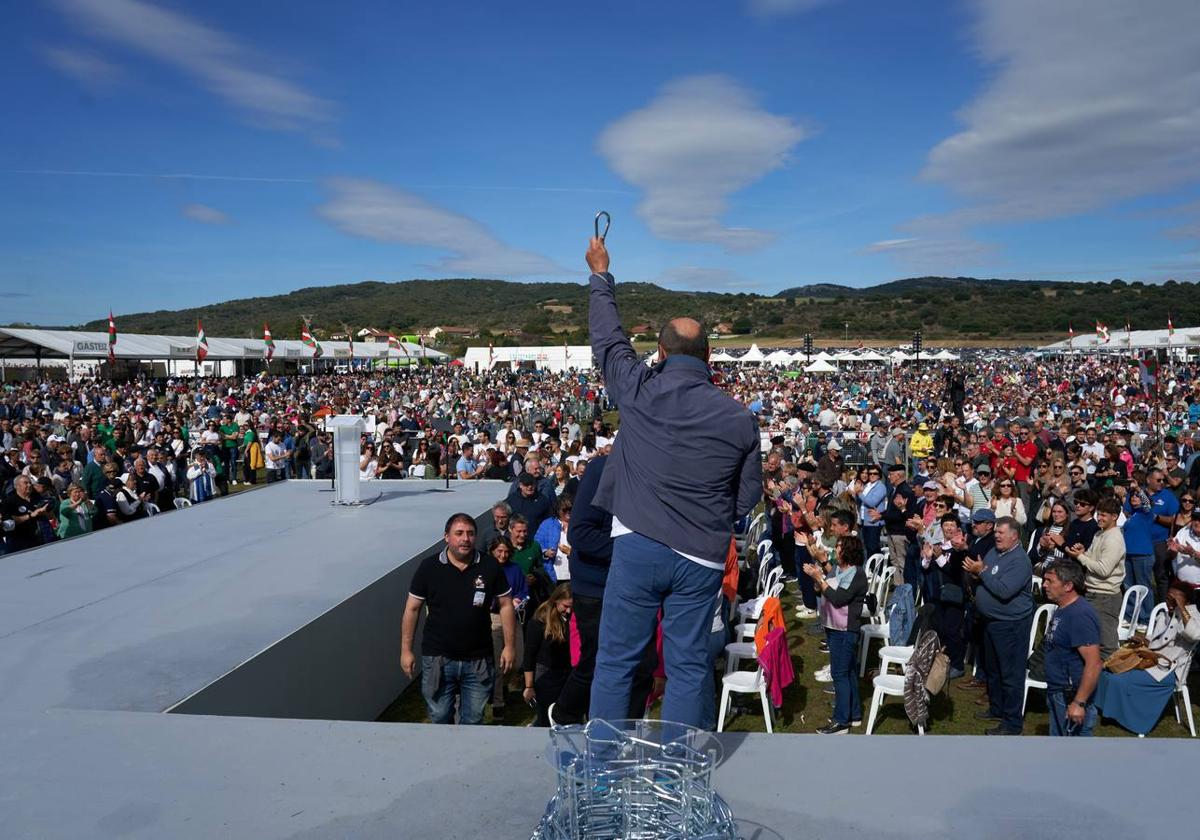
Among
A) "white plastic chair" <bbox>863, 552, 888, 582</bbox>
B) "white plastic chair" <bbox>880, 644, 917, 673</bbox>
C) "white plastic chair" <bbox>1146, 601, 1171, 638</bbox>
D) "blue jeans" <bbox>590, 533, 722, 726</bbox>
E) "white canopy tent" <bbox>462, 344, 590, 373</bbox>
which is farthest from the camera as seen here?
"white canopy tent" <bbox>462, 344, 590, 373</bbox>

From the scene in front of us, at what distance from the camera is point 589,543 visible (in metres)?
4.40

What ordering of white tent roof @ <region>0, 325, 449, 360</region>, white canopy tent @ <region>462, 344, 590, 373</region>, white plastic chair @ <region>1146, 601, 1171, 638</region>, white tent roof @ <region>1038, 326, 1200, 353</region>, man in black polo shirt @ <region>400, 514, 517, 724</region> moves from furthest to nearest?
white canopy tent @ <region>462, 344, 590, 373</region>
white tent roof @ <region>1038, 326, 1200, 353</region>
white tent roof @ <region>0, 325, 449, 360</region>
white plastic chair @ <region>1146, 601, 1171, 638</region>
man in black polo shirt @ <region>400, 514, 517, 724</region>

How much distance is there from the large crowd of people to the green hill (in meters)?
72.9

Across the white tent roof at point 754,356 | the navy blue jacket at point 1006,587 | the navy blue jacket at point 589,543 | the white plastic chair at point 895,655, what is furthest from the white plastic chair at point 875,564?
the white tent roof at point 754,356

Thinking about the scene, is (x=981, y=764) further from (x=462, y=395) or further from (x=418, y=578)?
(x=462, y=395)

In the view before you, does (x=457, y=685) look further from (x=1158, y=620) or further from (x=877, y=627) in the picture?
(x=1158, y=620)

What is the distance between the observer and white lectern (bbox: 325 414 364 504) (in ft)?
28.8

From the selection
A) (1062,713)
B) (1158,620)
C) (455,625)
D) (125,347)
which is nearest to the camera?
(455,625)

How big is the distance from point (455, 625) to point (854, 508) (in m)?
6.60

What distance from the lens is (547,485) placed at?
9906 mm

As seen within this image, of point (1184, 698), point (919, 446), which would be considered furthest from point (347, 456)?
point (919, 446)

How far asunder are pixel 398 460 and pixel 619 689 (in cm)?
1206

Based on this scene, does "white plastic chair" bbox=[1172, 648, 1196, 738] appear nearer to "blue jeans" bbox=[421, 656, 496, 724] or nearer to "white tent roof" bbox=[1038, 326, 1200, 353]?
"blue jeans" bbox=[421, 656, 496, 724]

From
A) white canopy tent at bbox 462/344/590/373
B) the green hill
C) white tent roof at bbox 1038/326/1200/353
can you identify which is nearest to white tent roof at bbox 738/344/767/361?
white canopy tent at bbox 462/344/590/373
